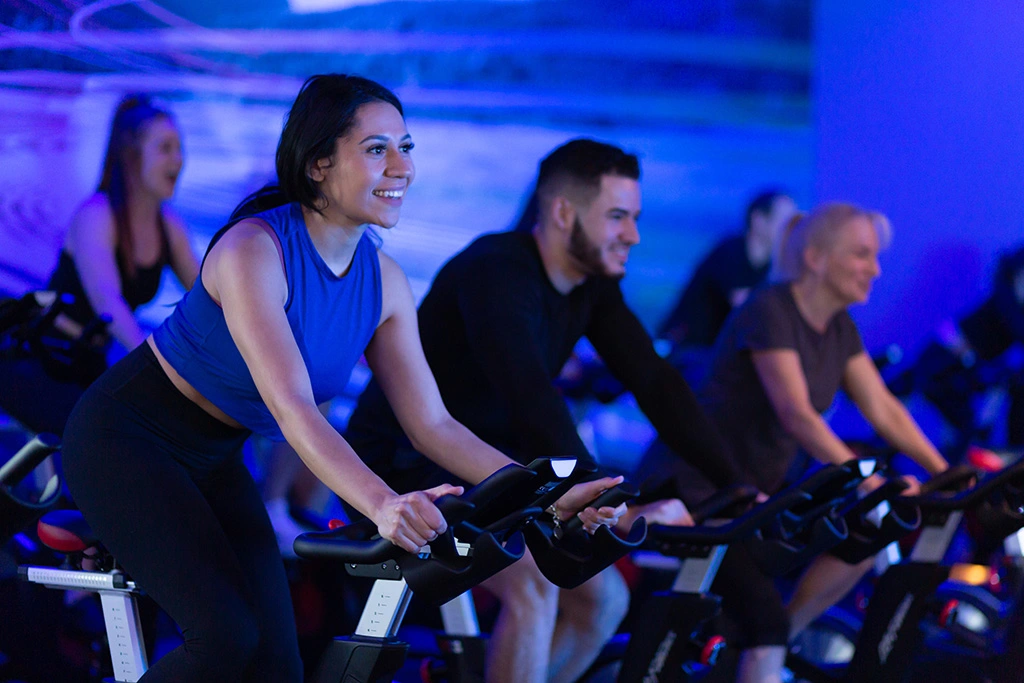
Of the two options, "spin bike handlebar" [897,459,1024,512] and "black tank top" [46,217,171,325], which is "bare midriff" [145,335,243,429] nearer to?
"black tank top" [46,217,171,325]

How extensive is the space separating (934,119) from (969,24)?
1.56 ft

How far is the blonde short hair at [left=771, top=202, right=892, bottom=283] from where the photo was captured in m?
3.38

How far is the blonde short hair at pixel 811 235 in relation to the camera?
11.1 feet

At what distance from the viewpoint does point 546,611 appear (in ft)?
7.88

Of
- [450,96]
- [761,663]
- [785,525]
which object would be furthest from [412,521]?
[450,96]

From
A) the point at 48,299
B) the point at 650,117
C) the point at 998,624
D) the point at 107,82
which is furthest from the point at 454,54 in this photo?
the point at 998,624

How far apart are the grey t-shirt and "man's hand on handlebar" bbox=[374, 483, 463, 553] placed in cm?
175

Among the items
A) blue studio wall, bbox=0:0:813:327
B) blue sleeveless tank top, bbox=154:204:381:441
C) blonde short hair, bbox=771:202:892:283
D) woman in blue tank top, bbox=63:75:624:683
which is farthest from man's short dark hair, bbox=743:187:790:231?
blue sleeveless tank top, bbox=154:204:381:441

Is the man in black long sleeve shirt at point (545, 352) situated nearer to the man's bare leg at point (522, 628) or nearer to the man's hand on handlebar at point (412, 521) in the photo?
the man's bare leg at point (522, 628)

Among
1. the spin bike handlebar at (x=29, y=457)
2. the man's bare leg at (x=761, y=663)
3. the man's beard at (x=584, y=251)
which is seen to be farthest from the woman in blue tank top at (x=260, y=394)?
the man's bare leg at (x=761, y=663)

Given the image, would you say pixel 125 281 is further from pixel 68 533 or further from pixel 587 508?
pixel 587 508

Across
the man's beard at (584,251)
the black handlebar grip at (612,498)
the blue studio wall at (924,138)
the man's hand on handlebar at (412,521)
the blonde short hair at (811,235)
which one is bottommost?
the man's hand on handlebar at (412,521)

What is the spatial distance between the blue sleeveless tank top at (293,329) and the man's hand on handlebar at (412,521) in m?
0.47

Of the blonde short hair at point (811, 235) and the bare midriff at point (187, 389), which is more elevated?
the blonde short hair at point (811, 235)
